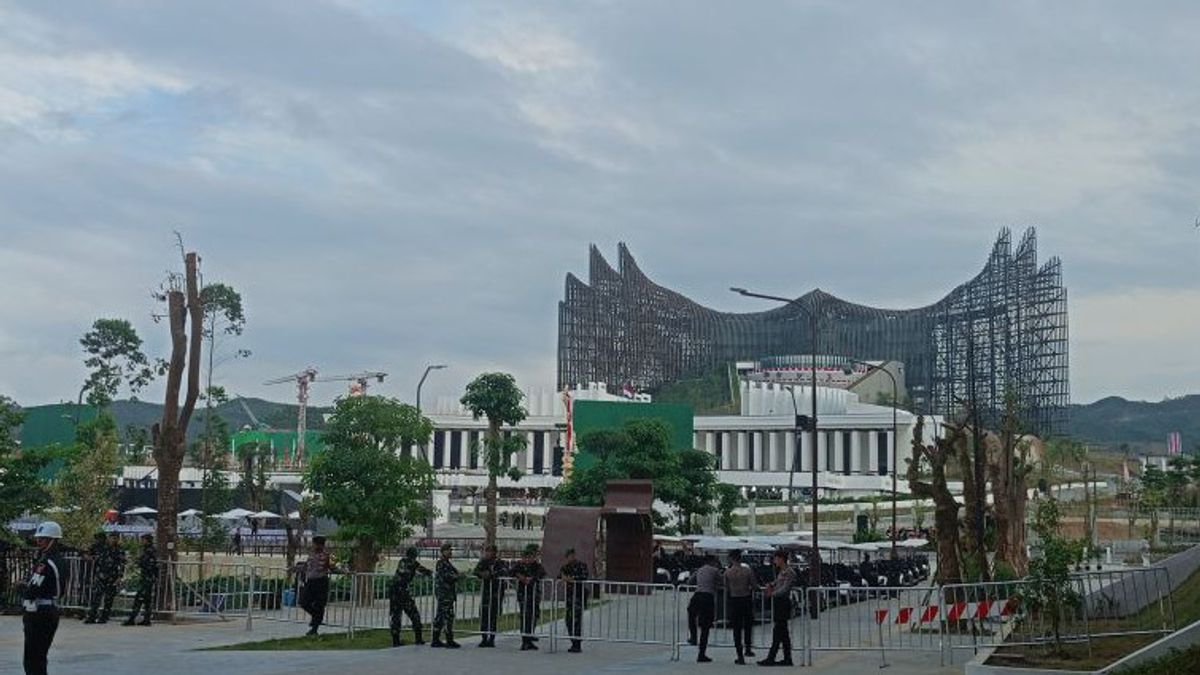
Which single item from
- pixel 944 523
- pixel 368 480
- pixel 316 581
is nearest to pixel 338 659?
pixel 316 581

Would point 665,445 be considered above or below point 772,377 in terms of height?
below

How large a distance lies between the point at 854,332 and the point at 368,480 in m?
150

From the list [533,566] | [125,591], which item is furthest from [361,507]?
[533,566]

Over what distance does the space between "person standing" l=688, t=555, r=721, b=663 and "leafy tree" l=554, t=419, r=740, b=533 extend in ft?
101

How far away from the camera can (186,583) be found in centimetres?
2242

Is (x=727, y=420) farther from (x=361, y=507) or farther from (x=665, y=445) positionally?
(x=361, y=507)

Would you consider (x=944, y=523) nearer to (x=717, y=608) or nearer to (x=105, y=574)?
(x=717, y=608)

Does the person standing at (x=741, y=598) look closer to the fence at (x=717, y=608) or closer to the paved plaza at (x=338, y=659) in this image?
the fence at (x=717, y=608)

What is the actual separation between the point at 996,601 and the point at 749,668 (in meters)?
3.73

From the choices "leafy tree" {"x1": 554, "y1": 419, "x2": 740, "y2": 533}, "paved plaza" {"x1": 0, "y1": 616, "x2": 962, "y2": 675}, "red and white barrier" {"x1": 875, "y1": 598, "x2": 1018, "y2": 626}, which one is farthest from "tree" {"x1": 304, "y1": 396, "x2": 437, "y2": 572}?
"leafy tree" {"x1": 554, "y1": 419, "x2": 740, "y2": 533}

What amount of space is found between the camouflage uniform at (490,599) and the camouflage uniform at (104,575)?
19.7ft

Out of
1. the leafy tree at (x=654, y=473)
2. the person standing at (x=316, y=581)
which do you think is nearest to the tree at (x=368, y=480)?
the person standing at (x=316, y=581)

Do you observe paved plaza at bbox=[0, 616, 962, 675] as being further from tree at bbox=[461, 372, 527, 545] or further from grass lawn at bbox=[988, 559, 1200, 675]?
tree at bbox=[461, 372, 527, 545]

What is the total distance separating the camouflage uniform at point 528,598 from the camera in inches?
723
